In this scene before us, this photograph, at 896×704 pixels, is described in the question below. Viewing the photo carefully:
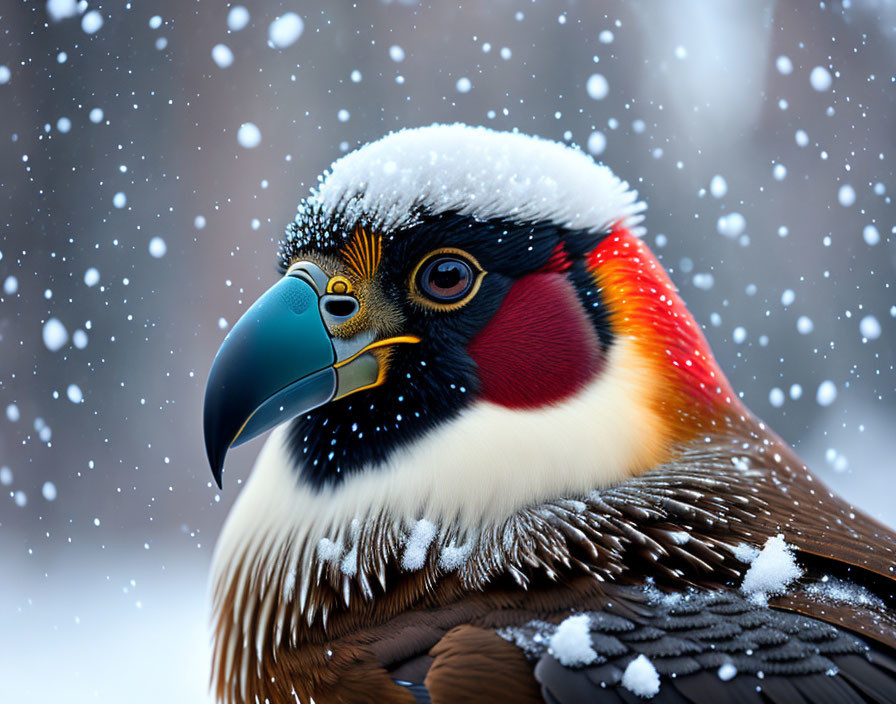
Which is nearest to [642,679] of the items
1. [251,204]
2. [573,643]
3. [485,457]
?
[573,643]

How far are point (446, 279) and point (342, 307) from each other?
0.30 feet

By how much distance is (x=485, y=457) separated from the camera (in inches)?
26.3

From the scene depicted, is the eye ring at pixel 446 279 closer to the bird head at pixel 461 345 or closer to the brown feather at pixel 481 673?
the bird head at pixel 461 345

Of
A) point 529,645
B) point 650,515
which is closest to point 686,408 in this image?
point 650,515

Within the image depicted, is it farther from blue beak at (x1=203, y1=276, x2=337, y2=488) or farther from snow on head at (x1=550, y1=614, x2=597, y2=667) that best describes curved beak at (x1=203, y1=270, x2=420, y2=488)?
snow on head at (x1=550, y1=614, x2=597, y2=667)

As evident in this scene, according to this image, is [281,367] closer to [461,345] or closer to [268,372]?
[268,372]

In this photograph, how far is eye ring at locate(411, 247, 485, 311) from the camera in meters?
0.69

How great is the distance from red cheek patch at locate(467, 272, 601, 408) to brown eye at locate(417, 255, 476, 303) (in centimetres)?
4

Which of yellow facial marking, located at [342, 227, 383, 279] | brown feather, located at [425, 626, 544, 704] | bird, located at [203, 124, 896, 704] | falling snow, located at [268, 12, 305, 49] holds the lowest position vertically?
brown feather, located at [425, 626, 544, 704]

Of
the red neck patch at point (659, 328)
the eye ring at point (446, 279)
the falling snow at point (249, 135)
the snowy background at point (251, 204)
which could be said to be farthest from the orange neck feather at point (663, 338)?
the falling snow at point (249, 135)

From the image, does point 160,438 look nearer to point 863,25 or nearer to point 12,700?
point 12,700

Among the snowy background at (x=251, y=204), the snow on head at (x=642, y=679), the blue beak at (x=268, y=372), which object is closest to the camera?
the snow on head at (x=642, y=679)

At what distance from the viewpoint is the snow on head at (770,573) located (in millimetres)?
586

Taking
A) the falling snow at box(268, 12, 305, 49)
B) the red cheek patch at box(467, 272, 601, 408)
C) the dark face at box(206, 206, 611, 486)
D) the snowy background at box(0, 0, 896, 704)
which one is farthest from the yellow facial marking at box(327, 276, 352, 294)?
the falling snow at box(268, 12, 305, 49)
